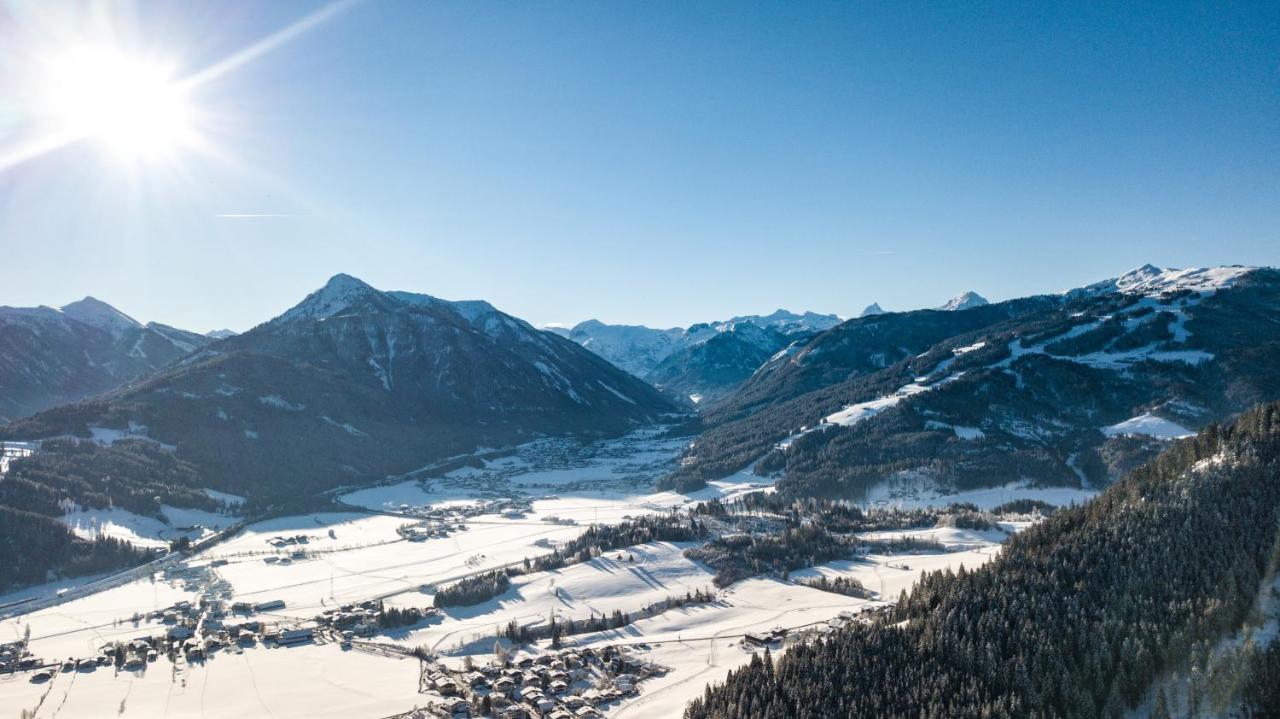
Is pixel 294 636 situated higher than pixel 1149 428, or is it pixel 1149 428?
pixel 294 636

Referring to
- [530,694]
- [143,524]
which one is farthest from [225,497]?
[530,694]

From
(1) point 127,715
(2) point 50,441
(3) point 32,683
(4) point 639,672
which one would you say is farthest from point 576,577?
(2) point 50,441

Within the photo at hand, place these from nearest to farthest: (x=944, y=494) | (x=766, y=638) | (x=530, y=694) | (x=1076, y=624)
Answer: (x=1076, y=624) → (x=530, y=694) → (x=766, y=638) → (x=944, y=494)

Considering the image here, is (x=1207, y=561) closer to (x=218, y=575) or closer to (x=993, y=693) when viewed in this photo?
(x=993, y=693)

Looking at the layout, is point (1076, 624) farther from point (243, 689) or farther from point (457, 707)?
point (243, 689)

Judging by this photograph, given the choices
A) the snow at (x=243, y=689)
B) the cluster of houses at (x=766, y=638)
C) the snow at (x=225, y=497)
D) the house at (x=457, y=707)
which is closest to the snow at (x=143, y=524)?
the snow at (x=225, y=497)
